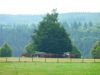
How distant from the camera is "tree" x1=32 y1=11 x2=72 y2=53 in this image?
53.2 m

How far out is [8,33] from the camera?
129500mm

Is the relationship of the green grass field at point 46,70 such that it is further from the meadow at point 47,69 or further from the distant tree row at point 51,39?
the distant tree row at point 51,39

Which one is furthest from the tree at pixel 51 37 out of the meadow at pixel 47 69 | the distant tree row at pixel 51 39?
the meadow at pixel 47 69

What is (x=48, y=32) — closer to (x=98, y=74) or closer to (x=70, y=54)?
(x=70, y=54)

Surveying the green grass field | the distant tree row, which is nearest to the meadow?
the green grass field

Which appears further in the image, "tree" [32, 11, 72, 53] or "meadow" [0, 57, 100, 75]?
"tree" [32, 11, 72, 53]

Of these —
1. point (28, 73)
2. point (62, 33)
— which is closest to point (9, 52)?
point (62, 33)

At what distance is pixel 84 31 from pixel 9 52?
92.8 metres

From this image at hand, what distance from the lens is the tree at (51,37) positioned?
53219mm

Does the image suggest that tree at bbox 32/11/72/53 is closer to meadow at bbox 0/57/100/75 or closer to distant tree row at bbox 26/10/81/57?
distant tree row at bbox 26/10/81/57

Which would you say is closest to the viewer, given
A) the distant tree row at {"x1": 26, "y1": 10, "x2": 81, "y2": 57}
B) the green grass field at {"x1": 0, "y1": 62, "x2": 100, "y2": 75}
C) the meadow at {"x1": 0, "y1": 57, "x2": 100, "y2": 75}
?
the green grass field at {"x1": 0, "y1": 62, "x2": 100, "y2": 75}

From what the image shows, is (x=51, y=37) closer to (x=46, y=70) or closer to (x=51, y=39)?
(x=51, y=39)

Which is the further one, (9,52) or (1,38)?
(1,38)

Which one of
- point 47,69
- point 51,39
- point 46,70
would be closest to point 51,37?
point 51,39
